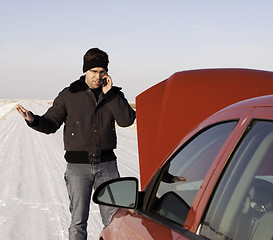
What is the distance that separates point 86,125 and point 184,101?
0.88 metres

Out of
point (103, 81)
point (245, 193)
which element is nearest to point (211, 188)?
point (245, 193)

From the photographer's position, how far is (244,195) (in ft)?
6.33

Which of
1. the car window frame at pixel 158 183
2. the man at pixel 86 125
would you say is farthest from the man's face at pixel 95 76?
the car window frame at pixel 158 183

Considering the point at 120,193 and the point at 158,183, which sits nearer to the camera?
the point at 158,183

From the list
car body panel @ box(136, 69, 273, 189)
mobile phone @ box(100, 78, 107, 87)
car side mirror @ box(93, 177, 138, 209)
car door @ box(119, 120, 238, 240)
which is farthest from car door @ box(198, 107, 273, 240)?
mobile phone @ box(100, 78, 107, 87)

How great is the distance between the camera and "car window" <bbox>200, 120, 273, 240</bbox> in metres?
1.86

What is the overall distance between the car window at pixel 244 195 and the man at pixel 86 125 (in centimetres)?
261

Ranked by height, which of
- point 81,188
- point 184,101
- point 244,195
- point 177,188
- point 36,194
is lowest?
point 36,194

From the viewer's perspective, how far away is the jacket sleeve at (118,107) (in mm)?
4641

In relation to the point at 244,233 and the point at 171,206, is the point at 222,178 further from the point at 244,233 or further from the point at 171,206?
the point at 171,206

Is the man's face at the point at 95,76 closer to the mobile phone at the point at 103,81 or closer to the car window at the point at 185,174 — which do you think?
the mobile phone at the point at 103,81

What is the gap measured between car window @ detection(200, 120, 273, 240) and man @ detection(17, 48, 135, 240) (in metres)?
2.61

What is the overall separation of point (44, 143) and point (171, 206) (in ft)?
59.4

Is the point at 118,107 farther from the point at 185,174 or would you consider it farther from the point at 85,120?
the point at 185,174
